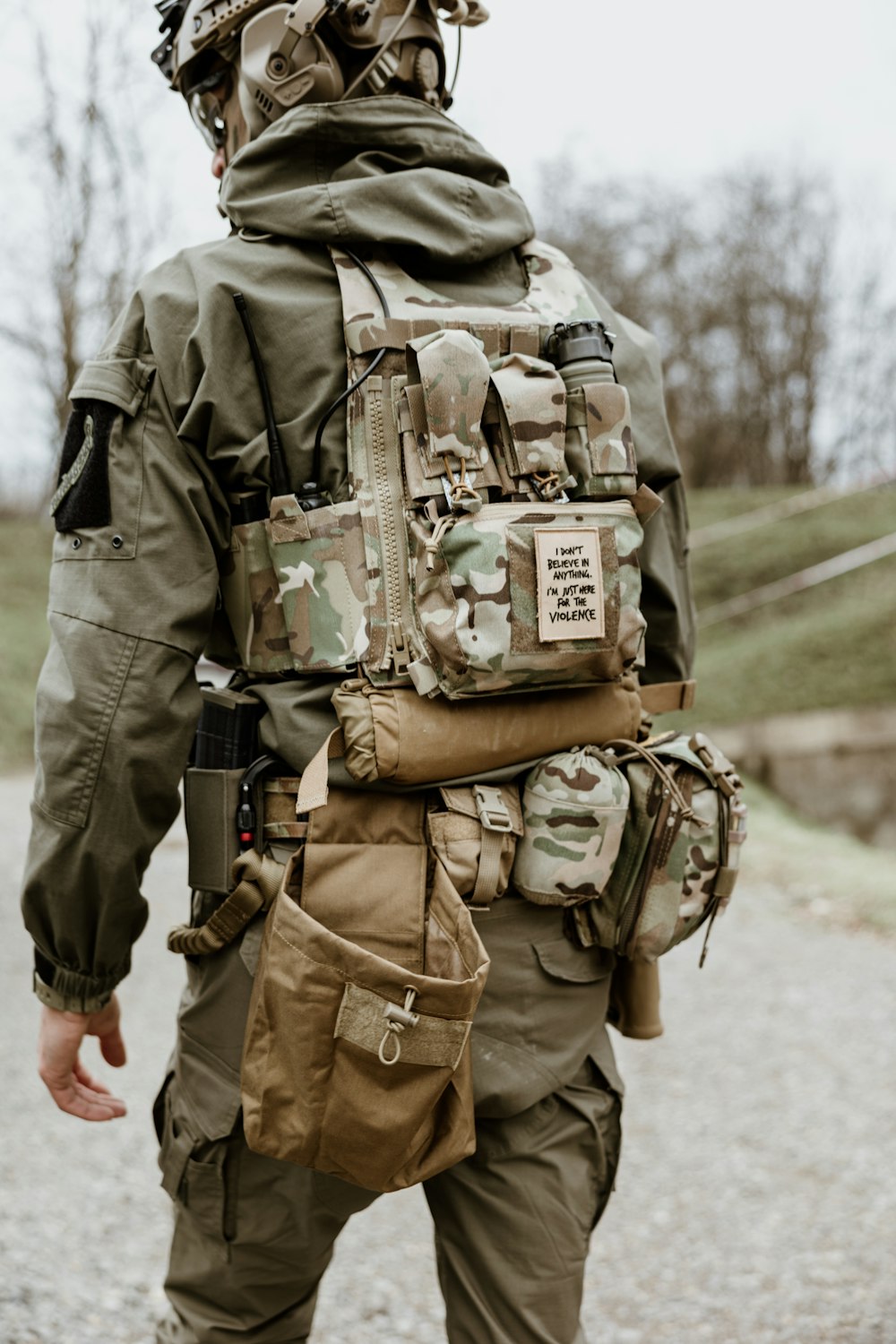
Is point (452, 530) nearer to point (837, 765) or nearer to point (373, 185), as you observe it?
point (373, 185)

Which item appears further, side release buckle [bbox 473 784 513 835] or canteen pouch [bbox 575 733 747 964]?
canteen pouch [bbox 575 733 747 964]

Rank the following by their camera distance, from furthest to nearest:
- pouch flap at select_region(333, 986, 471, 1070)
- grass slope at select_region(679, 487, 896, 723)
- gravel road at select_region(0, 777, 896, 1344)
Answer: grass slope at select_region(679, 487, 896, 723)
gravel road at select_region(0, 777, 896, 1344)
pouch flap at select_region(333, 986, 471, 1070)

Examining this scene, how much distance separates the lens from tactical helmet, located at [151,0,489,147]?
1993mm

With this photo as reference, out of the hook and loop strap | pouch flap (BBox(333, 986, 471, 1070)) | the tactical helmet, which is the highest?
the tactical helmet

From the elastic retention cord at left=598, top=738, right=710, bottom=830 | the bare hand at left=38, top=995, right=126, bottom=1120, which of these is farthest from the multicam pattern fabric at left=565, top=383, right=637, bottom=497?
the bare hand at left=38, top=995, right=126, bottom=1120

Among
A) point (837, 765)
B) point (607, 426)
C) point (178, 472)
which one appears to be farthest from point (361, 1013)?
point (837, 765)

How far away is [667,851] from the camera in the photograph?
199 cm

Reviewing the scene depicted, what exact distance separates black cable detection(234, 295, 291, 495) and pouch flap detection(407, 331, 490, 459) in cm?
21

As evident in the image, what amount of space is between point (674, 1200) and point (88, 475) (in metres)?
3.02

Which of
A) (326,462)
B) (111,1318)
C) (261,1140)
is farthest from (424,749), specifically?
(111,1318)

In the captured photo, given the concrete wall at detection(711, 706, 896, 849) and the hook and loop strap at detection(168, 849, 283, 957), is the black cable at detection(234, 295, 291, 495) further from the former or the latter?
the concrete wall at detection(711, 706, 896, 849)

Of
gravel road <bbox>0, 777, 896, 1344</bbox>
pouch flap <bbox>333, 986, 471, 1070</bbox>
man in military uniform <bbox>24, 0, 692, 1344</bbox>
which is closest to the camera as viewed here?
pouch flap <bbox>333, 986, 471, 1070</bbox>

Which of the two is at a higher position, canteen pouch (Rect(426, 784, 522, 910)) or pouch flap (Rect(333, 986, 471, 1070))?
canteen pouch (Rect(426, 784, 522, 910))

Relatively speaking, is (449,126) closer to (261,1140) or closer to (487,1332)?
(261,1140)
